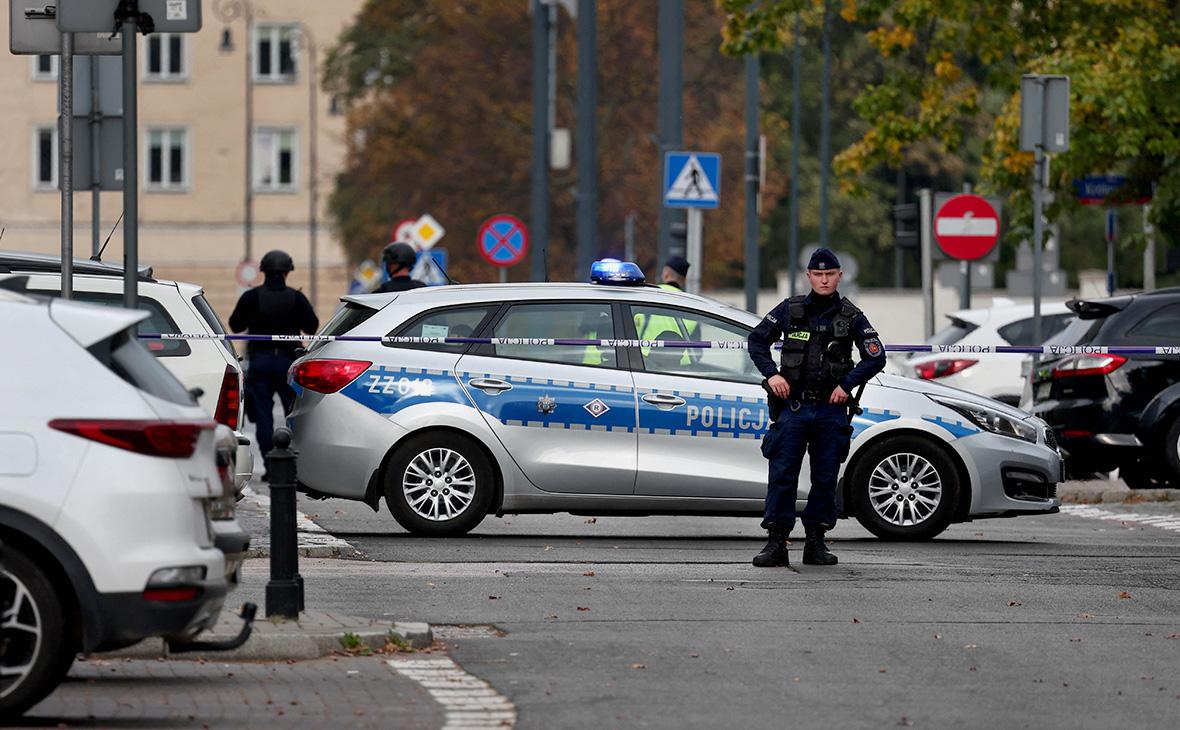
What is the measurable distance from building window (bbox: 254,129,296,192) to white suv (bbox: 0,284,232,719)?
76.3 meters

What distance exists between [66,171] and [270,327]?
6353mm

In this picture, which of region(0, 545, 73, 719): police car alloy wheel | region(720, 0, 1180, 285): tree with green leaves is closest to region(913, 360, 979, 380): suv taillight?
region(720, 0, 1180, 285): tree with green leaves

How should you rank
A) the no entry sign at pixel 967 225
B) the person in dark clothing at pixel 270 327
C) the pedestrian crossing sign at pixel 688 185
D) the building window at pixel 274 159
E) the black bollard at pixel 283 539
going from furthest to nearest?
the building window at pixel 274 159, the pedestrian crossing sign at pixel 688 185, the no entry sign at pixel 967 225, the person in dark clothing at pixel 270 327, the black bollard at pixel 283 539

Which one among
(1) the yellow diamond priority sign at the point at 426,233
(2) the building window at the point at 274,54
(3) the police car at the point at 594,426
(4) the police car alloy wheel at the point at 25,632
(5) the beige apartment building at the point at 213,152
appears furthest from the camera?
(2) the building window at the point at 274,54

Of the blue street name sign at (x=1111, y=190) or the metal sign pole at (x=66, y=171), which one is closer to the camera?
the metal sign pole at (x=66, y=171)

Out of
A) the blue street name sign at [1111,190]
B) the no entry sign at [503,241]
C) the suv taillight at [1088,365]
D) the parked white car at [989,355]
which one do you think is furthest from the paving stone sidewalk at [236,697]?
the no entry sign at [503,241]

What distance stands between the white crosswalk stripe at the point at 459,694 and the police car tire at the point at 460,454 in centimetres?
523

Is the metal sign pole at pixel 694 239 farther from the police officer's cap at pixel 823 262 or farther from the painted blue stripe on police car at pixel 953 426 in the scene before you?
the police officer's cap at pixel 823 262

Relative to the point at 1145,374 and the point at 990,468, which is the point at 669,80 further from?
the point at 990,468

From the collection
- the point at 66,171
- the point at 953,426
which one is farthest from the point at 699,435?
the point at 66,171

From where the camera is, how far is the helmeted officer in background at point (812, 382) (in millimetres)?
13281

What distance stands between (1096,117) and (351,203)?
3939 centimetres

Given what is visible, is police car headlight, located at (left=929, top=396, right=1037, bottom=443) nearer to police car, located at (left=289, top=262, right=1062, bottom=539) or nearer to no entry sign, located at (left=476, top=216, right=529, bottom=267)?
police car, located at (left=289, top=262, right=1062, bottom=539)

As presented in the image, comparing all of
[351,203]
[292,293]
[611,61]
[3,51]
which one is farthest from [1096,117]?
[3,51]
